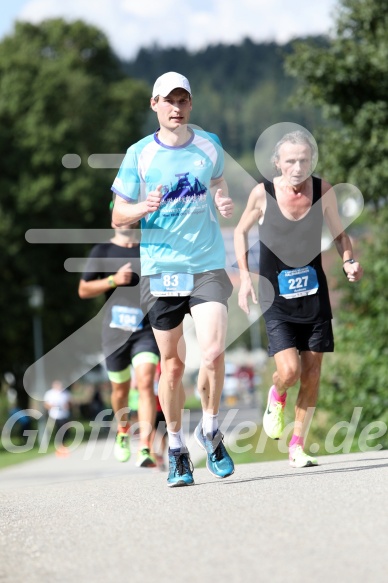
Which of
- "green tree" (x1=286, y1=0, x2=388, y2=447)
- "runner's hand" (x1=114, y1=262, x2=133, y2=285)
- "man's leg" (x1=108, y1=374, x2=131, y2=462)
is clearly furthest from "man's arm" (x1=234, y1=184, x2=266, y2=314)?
"green tree" (x1=286, y1=0, x2=388, y2=447)

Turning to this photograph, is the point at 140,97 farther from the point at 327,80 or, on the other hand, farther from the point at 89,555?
the point at 89,555

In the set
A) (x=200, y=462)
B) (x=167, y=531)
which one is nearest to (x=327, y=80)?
(x=200, y=462)

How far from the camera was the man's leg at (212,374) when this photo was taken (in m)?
8.12

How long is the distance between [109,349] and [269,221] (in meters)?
3.12

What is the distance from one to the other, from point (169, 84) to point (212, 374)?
179 cm

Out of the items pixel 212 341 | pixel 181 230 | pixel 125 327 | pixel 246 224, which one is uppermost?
pixel 246 224

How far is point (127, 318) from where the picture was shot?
11555 mm

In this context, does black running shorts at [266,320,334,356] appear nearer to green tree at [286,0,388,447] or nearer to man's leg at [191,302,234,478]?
man's leg at [191,302,234,478]

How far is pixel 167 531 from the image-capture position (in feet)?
20.1

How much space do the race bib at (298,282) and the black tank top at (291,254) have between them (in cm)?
2

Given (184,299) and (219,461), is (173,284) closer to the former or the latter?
(184,299)

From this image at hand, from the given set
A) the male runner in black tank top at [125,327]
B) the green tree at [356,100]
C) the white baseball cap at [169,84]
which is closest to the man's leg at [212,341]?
the white baseball cap at [169,84]

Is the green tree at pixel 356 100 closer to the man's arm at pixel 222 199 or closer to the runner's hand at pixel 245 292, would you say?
the runner's hand at pixel 245 292

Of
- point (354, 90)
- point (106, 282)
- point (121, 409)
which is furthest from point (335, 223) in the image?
point (354, 90)
